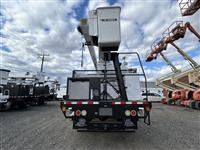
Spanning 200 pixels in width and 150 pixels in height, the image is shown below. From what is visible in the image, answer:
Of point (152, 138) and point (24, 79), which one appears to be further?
point (24, 79)

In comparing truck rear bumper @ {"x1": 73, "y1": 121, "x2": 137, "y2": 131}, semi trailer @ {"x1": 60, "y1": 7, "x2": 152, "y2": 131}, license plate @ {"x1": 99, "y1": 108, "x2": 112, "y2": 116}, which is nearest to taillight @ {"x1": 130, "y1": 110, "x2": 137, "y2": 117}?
semi trailer @ {"x1": 60, "y1": 7, "x2": 152, "y2": 131}

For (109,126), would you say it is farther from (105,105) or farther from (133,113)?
(133,113)

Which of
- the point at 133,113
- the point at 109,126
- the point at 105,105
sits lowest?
the point at 109,126

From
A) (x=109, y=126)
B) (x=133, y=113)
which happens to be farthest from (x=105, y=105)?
(x=133, y=113)

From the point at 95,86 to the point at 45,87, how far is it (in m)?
13.6

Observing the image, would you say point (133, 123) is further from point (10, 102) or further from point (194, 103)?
Answer: point (194, 103)

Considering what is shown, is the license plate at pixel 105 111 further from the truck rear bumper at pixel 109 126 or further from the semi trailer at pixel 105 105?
the truck rear bumper at pixel 109 126

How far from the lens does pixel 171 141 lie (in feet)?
13.4

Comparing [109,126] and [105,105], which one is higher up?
[105,105]

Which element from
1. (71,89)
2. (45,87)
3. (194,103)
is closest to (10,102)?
(45,87)

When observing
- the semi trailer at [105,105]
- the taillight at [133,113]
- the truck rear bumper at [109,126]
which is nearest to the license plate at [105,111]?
the semi trailer at [105,105]

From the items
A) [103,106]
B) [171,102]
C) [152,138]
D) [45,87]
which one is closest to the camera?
[103,106]

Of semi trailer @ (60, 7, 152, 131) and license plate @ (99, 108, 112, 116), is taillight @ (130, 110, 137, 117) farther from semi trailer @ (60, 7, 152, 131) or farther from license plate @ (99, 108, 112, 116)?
license plate @ (99, 108, 112, 116)

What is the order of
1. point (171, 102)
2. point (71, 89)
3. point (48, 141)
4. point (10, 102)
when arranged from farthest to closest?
point (171, 102) < point (10, 102) < point (71, 89) < point (48, 141)
